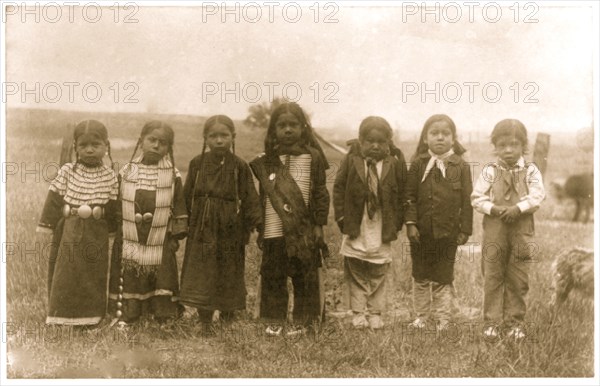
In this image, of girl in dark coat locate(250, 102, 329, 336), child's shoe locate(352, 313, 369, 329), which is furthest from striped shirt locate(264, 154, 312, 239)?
child's shoe locate(352, 313, 369, 329)

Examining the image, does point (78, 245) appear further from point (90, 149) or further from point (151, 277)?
point (90, 149)

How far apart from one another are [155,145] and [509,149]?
2370 mm

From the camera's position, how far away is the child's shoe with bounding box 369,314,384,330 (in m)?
3.81

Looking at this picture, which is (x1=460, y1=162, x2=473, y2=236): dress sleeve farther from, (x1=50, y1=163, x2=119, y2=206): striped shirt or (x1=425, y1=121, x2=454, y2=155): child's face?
(x1=50, y1=163, x2=119, y2=206): striped shirt

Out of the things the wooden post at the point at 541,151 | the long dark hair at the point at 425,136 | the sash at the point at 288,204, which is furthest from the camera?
the wooden post at the point at 541,151

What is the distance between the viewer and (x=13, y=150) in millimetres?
4047

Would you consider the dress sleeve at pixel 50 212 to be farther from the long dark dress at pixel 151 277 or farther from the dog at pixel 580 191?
the dog at pixel 580 191

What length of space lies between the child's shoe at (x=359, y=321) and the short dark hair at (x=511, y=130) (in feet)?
4.91

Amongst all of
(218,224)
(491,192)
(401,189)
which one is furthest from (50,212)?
(491,192)

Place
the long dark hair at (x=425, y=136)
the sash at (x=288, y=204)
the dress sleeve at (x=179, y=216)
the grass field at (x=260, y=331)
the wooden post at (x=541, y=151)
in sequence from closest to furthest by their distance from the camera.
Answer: the grass field at (x=260, y=331) < the sash at (x=288, y=204) < the dress sleeve at (x=179, y=216) < the long dark hair at (x=425, y=136) < the wooden post at (x=541, y=151)

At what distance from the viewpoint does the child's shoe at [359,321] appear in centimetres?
381

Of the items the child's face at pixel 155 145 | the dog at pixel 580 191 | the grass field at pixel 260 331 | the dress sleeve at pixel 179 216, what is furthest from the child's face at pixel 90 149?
the dog at pixel 580 191

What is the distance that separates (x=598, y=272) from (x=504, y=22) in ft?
6.20

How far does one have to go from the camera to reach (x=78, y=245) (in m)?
3.76
